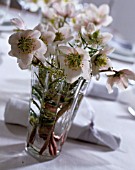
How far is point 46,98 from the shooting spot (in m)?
0.73

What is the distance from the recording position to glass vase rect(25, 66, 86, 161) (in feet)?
2.33

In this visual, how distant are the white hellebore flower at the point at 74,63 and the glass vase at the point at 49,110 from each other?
48 millimetres

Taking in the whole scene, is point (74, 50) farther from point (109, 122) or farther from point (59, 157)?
point (109, 122)

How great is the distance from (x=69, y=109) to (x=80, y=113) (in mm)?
215

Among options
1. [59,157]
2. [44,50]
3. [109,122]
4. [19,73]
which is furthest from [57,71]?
[19,73]

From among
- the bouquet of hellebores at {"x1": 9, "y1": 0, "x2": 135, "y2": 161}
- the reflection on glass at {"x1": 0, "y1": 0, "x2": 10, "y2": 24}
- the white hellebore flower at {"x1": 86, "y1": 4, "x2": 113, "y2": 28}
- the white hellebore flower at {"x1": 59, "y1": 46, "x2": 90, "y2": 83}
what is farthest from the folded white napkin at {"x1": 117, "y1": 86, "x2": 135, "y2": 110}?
the reflection on glass at {"x1": 0, "y1": 0, "x2": 10, "y2": 24}

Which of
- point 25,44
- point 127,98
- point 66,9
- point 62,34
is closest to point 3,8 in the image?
point 66,9

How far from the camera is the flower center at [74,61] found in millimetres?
640

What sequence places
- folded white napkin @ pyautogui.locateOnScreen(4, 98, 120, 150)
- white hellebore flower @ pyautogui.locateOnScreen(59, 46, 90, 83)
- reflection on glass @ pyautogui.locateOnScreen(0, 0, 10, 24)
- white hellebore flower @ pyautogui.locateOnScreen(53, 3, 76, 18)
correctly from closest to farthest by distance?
white hellebore flower @ pyautogui.locateOnScreen(59, 46, 90, 83) < folded white napkin @ pyautogui.locateOnScreen(4, 98, 120, 150) < white hellebore flower @ pyautogui.locateOnScreen(53, 3, 76, 18) < reflection on glass @ pyautogui.locateOnScreen(0, 0, 10, 24)

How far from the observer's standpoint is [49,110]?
2.41ft

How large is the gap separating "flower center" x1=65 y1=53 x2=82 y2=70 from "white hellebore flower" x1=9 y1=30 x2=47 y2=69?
0.05 meters

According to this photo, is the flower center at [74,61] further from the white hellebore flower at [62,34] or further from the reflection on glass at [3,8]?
the reflection on glass at [3,8]

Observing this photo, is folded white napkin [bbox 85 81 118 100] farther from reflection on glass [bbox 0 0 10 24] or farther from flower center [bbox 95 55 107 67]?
reflection on glass [bbox 0 0 10 24]

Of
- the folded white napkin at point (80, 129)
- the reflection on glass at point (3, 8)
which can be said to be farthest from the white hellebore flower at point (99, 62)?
the reflection on glass at point (3, 8)
